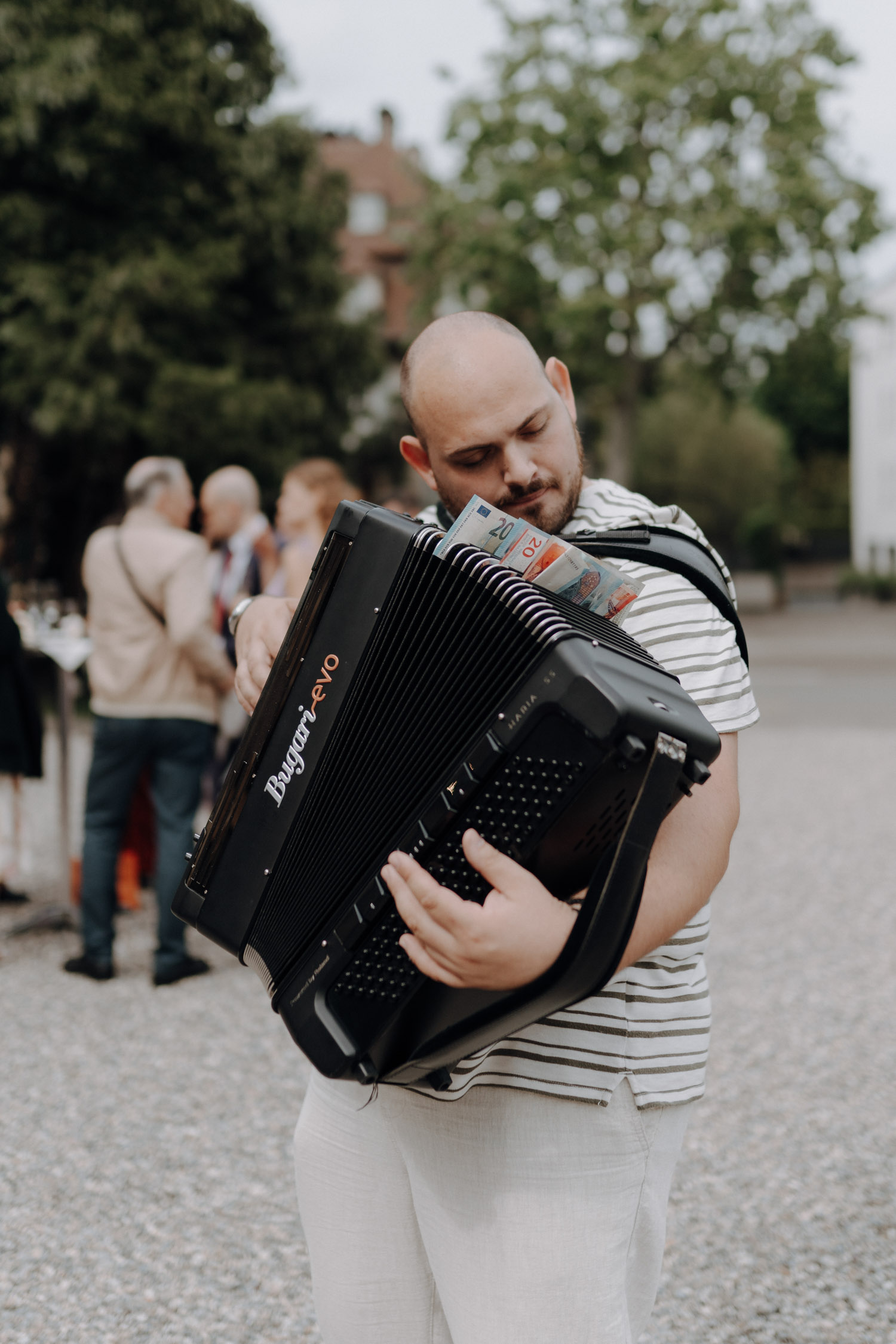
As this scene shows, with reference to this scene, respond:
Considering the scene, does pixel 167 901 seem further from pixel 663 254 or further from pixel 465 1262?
pixel 663 254

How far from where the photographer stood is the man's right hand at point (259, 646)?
176 cm

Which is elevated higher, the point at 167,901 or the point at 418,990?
the point at 418,990

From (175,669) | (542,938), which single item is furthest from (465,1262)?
(175,669)

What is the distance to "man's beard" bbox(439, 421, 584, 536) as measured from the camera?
163 centimetres

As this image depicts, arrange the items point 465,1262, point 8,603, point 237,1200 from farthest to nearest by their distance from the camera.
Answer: point 8,603
point 237,1200
point 465,1262

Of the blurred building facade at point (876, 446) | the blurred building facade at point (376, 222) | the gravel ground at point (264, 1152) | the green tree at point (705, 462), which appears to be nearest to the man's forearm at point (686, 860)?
the gravel ground at point (264, 1152)

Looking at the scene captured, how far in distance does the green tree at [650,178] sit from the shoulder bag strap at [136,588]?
17.9m

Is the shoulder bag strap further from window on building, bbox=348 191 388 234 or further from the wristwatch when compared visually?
window on building, bbox=348 191 388 234

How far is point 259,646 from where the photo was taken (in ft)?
5.85

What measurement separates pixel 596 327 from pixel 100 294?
1020 cm

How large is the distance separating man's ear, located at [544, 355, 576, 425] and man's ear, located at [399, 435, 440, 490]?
0.21 meters

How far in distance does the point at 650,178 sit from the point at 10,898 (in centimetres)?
2001

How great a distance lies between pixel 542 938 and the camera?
128 cm

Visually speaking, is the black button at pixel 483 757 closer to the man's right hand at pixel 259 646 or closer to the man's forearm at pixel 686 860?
the man's forearm at pixel 686 860
